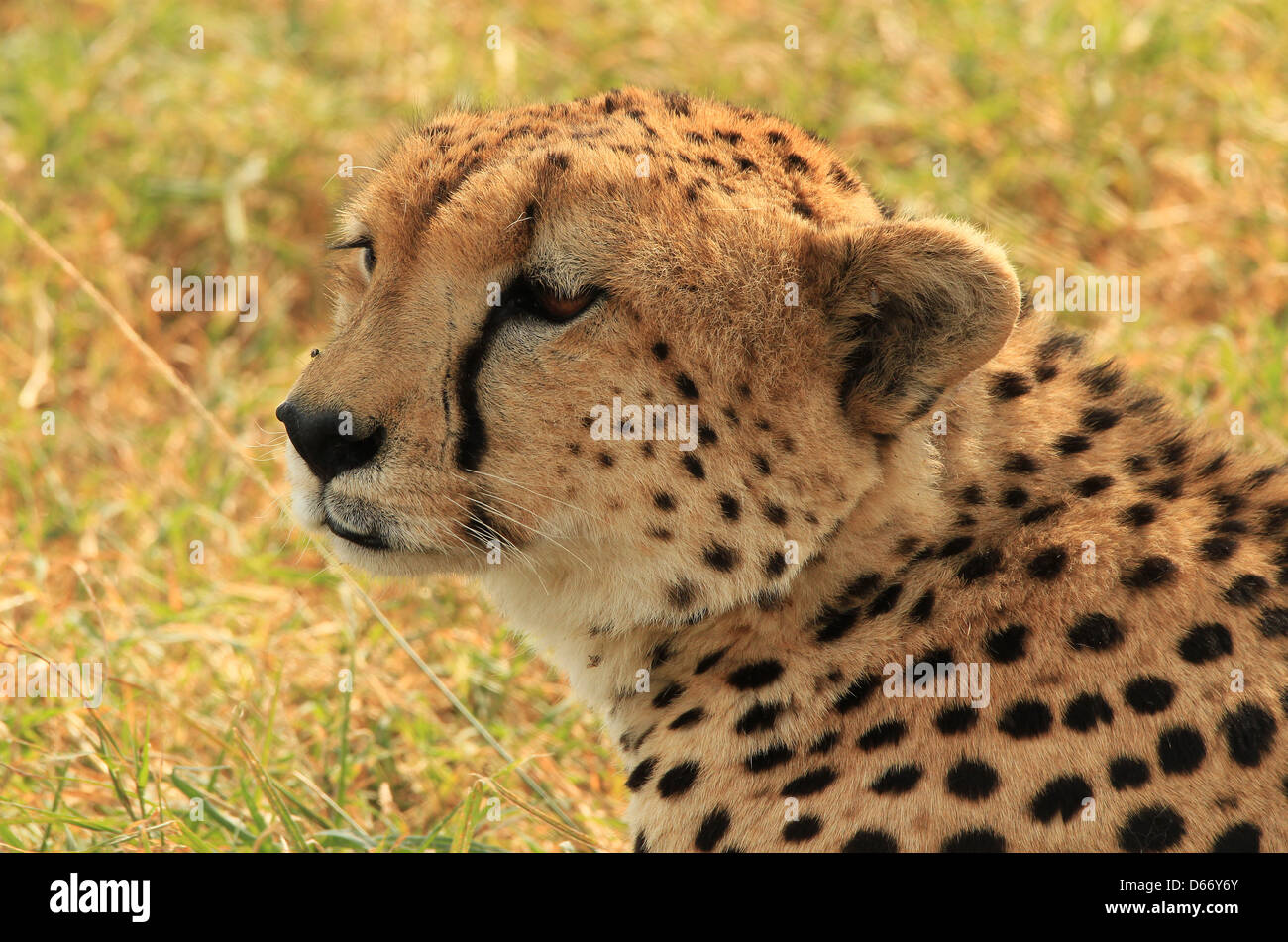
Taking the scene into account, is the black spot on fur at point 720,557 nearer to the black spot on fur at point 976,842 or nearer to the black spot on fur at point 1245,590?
the black spot on fur at point 976,842

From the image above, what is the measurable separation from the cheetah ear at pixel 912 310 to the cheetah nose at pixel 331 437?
756 millimetres

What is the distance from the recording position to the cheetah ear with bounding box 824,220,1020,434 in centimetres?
237

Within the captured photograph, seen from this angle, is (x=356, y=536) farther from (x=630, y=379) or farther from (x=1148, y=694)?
(x=1148, y=694)

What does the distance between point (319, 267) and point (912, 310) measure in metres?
3.32

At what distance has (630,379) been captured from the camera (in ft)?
8.18

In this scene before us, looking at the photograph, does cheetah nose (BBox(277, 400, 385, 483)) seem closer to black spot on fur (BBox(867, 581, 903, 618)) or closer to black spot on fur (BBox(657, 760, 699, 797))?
black spot on fur (BBox(657, 760, 699, 797))

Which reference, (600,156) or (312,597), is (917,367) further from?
(312,597)

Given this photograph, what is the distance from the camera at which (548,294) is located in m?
2.51

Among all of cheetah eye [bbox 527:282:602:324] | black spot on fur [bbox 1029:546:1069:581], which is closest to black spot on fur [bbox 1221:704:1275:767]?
black spot on fur [bbox 1029:546:1069:581]

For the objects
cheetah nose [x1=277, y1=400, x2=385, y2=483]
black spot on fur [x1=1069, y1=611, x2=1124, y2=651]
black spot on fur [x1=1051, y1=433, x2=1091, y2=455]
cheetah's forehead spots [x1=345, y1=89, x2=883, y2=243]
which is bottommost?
black spot on fur [x1=1069, y1=611, x2=1124, y2=651]

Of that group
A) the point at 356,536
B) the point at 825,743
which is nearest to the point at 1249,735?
the point at 825,743

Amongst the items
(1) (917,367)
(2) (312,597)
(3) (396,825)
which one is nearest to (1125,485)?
(1) (917,367)
